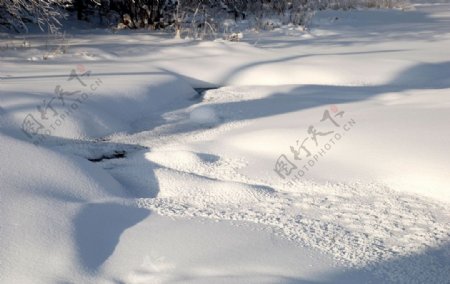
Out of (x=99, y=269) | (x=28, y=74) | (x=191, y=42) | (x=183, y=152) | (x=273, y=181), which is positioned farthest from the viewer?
(x=191, y=42)

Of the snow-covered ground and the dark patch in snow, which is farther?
the dark patch in snow

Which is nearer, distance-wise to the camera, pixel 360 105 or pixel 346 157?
pixel 346 157

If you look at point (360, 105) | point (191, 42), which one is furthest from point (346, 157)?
point (191, 42)

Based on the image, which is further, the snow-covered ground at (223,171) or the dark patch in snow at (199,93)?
the dark patch in snow at (199,93)

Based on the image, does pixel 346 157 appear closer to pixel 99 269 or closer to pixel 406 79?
pixel 99 269

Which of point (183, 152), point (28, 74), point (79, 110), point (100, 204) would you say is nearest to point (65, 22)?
point (28, 74)

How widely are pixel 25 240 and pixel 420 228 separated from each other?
1.75m

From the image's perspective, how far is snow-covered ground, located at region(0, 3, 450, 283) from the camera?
2.35 metres

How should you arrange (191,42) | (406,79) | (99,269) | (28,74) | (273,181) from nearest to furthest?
(99,269), (273,181), (28,74), (406,79), (191,42)

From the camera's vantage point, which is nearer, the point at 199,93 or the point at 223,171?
the point at 223,171

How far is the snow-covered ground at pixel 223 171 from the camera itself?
2346mm

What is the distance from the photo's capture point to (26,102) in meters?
4.30

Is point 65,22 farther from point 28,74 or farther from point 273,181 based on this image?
point 273,181

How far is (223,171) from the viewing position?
3525 millimetres
